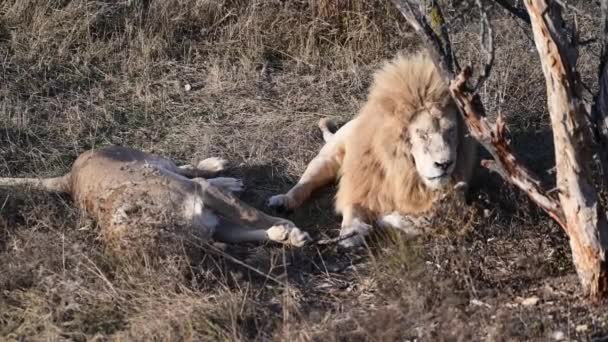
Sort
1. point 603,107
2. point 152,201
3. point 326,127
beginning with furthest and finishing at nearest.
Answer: point 326,127 < point 152,201 < point 603,107

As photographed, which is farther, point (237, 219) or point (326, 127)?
point (326, 127)

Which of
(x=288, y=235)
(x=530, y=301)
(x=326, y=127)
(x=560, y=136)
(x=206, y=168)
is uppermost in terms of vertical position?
(x=560, y=136)

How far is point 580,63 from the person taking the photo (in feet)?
24.5

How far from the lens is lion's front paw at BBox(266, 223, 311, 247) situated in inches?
216

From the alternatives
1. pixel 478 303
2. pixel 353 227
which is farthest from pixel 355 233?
pixel 478 303

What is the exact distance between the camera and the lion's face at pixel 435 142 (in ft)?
17.6

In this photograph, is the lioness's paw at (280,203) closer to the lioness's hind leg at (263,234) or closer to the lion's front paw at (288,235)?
the lioness's hind leg at (263,234)

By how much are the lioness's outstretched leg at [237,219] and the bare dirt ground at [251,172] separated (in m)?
0.15

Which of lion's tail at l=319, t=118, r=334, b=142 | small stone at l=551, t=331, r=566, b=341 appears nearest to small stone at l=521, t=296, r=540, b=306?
small stone at l=551, t=331, r=566, b=341

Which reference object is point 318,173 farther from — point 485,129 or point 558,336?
point 558,336

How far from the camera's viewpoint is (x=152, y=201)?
18.0 ft

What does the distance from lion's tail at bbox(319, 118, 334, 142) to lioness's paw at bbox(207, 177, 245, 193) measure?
0.76 metres

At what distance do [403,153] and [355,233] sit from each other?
1.67ft

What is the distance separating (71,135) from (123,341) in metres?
2.96
